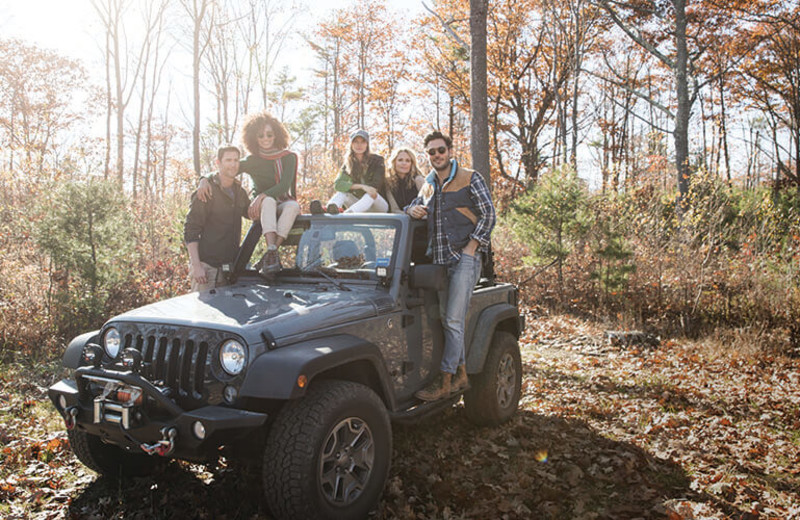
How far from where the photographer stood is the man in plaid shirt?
14.0 ft

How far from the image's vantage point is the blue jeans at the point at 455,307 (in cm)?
427

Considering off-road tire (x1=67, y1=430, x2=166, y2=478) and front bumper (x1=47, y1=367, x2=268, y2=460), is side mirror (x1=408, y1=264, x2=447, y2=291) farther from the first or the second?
off-road tire (x1=67, y1=430, x2=166, y2=478)

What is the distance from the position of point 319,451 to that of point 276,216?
2.36 metres

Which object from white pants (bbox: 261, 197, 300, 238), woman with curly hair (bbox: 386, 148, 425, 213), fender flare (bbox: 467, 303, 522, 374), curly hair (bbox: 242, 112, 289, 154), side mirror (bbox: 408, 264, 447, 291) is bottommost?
fender flare (bbox: 467, 303, 522, 374)

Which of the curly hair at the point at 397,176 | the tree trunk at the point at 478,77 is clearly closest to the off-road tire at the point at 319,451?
the curly hair at the point at 397,176

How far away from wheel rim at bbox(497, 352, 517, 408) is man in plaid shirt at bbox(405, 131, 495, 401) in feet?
2.10

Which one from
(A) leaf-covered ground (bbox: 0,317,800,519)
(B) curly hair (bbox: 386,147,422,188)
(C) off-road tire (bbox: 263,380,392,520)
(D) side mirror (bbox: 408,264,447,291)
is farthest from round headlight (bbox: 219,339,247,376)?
(B) curly hair (bbox: 386,147,422,188)

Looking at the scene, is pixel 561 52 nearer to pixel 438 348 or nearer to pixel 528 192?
pixel 528 192

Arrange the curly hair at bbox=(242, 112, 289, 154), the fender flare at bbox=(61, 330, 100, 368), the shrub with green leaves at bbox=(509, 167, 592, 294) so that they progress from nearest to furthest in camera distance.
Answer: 1. the fender flare at bbox=(61, 330, 100, 368)
2. the curly hair at bbox=(242, 112, 289, 154)
3. the shrub with green leaves at bbox=(509, 167, 592, 294)

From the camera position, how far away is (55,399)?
3.20 m


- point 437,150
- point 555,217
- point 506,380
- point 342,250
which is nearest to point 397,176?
point 437,150

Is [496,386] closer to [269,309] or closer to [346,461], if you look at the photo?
[346,461]

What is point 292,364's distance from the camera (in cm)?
284

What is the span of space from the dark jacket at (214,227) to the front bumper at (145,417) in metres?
1.98
